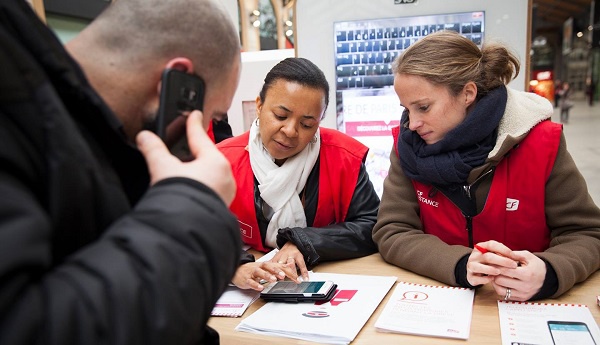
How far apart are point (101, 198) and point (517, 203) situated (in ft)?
4.60

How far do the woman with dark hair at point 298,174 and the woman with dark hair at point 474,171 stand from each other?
19cm

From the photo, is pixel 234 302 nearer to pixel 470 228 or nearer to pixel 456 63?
pixel 470 228

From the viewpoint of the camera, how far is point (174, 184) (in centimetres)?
59

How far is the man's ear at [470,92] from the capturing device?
64.1 inches

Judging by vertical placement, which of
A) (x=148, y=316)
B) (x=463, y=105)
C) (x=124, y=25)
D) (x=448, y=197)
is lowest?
(x=448, y=197)

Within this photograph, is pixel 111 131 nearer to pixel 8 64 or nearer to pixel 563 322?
pixel 8 64

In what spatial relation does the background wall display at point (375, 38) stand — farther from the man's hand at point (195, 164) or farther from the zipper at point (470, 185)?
the man's hand at point (195, 164)

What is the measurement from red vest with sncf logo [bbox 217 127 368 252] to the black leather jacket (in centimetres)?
3

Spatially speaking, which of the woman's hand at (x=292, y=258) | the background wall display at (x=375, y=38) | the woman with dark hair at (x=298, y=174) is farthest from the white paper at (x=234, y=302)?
the background wall display at (x=375, y=38)

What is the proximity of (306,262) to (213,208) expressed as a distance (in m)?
1.10

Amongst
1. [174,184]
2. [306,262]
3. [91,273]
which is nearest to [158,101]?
[174,184]

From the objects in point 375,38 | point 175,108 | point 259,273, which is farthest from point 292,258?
point 375,38

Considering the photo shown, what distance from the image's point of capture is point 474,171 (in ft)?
5.12

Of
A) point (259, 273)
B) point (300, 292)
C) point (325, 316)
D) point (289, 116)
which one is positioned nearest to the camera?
point (325, 316)
